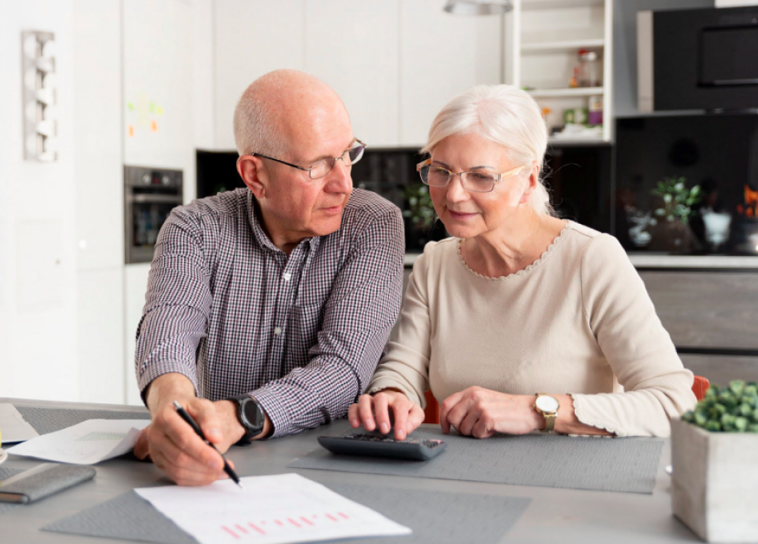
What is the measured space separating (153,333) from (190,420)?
375 millimetres

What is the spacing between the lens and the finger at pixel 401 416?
3.88ft

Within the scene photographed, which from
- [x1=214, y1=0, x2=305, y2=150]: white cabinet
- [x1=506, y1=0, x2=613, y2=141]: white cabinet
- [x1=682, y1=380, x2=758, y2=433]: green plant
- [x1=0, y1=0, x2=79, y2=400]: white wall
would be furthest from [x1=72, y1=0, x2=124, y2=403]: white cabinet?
[x1=682, y1=380, x2=758, y2=433]: green plant

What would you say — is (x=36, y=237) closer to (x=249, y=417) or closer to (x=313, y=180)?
(x=313, y=180)

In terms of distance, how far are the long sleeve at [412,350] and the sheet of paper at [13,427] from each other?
1.98ft

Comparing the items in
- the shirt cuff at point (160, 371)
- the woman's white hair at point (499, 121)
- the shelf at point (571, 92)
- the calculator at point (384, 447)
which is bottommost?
the calculator at point (384, 447)

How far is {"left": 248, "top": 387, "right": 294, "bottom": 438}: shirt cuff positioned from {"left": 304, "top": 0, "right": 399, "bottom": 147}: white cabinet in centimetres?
322

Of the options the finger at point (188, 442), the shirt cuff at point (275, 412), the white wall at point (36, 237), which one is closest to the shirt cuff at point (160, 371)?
the shirt cuff at point (275, 412)

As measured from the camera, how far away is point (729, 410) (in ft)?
2.64

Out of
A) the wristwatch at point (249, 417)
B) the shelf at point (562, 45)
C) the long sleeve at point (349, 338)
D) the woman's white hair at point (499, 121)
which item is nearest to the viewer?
the wristwatch at point (249, 417)

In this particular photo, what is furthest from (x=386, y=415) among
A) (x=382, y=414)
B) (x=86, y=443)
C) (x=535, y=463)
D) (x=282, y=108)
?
(x=282, y=108)

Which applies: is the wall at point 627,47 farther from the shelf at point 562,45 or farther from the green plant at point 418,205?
the green plant at point 418,205

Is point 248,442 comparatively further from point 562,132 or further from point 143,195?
point 562,132

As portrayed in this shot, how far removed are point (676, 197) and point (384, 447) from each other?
11.7ft

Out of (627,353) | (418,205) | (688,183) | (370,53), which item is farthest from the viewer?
(418,205)
